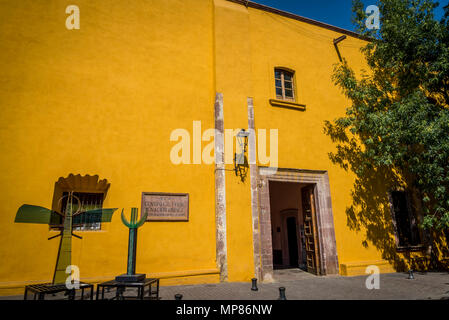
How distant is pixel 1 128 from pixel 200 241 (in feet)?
18.0

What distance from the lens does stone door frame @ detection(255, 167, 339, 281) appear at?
778 cm

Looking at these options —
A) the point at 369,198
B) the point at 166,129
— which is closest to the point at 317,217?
the point at 369,198

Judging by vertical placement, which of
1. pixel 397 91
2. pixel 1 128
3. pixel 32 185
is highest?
pixel 397 91

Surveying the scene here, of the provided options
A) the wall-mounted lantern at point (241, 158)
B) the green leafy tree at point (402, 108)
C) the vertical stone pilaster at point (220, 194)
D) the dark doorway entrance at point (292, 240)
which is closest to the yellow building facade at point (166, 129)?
the vertical stone pilaster at point (220, 194)

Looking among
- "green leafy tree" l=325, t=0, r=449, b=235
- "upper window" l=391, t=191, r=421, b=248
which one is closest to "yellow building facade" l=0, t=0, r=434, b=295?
"green leafy tree" l=325, t=0, r=449, b=235

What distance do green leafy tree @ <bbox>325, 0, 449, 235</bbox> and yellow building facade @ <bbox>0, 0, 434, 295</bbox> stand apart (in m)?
0.80

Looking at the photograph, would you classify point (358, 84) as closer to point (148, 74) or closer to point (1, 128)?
point (148, 74)

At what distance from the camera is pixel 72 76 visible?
24.4 ft

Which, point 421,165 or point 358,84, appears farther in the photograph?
point 358,84

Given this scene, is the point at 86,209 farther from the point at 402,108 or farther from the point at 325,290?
the point at 402,108

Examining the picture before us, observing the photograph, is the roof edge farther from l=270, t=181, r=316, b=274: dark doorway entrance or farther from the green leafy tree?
l=270, t=181, r=316, b=274: dark doorway entrance

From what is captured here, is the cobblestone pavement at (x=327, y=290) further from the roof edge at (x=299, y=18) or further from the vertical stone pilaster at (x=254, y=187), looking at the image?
the roof edge at (x=299, y=18)

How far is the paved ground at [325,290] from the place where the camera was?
19.1ft
